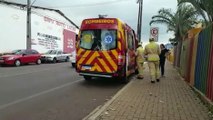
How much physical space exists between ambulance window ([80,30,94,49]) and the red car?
45.1 ft

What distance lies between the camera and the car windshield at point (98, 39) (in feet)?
49.5

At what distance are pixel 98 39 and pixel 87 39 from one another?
502 mm

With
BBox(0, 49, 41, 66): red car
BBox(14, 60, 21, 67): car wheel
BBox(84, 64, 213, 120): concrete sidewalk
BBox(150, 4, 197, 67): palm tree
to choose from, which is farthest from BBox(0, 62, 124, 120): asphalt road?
BBox(150, 4, 197, 67): palm tree

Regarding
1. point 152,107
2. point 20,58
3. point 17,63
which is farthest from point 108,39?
point 20,58

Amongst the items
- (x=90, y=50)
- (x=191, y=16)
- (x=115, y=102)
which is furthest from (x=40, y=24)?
(x=115, y=102)

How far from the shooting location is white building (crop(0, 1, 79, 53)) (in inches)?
1309

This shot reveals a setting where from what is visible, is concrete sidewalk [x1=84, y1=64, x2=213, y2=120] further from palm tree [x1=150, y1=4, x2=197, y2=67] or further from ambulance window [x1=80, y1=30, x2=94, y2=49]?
palm tree [x1=150, y1=4, x2=197, y2=67]

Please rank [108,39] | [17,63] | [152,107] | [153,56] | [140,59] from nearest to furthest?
1. [152,107]
2. [108,39]
3. [153,56]
4. [140,59]
5. [17,63]

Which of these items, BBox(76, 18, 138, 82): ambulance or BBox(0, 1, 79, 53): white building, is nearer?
BBox(76, 18, 138, 82): ambulance

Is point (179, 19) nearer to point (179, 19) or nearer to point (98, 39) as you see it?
point (179, 19)

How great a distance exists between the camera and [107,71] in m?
15.0

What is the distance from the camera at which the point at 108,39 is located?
15125mm

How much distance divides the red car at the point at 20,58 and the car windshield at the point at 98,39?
1379 cm

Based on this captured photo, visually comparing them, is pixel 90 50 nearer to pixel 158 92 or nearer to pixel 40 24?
pixel 158 92
